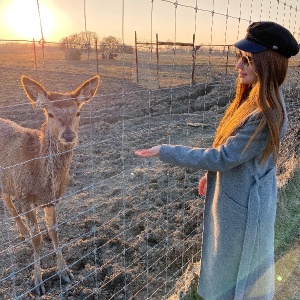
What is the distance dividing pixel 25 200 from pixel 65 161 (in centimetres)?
63

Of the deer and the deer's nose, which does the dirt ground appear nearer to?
the deer

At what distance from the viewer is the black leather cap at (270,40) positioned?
1.98m

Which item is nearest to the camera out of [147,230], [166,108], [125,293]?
[125,293]

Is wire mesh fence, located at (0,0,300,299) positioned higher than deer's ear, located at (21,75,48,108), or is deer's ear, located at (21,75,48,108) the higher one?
deer's ear, located at (21,75,48,108)

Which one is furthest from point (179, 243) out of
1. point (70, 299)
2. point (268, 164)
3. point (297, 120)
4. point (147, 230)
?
point (297, 120)

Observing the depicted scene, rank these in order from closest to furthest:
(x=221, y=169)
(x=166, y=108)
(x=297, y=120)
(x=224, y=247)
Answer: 1. (x=221, y=169)
2. (x=224, y=247)
3. (x=297, y=120)
4. (x=166, y=108)

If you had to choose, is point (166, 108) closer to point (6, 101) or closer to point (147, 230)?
point (6, 101)

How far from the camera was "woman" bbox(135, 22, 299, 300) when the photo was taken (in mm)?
2043

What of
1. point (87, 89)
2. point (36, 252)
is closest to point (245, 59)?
point (87, 89)

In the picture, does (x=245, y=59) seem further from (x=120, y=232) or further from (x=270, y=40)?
(x=120, y=232)

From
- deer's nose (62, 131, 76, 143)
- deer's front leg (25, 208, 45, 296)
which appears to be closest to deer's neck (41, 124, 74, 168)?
deer's nose (62, 131, 76, 143)

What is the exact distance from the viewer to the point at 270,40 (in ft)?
6.51

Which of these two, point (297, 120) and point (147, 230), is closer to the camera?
point (147, 230)

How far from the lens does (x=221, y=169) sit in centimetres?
215
